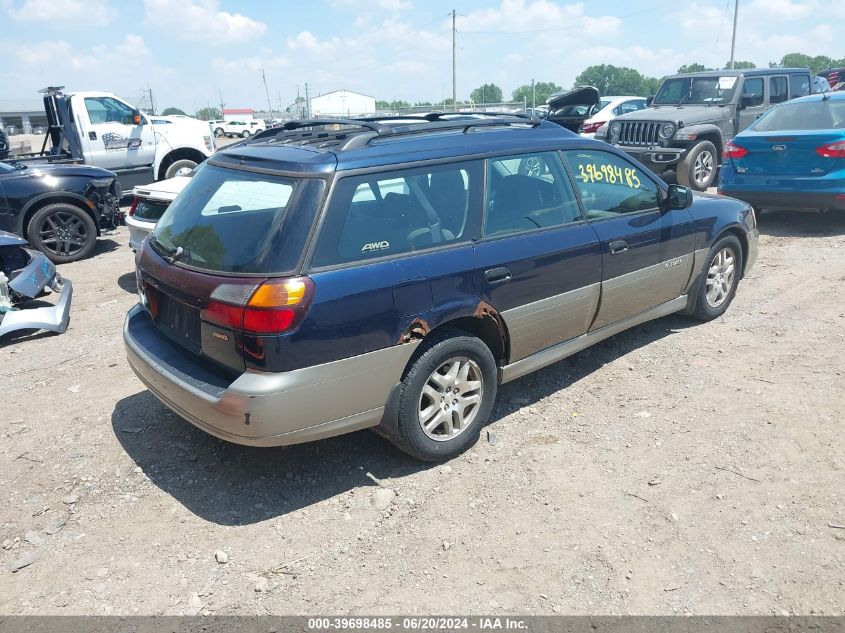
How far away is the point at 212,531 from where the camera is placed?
10.5 feet

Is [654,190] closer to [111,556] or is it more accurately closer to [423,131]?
[423,131]

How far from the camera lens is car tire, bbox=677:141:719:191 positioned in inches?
419

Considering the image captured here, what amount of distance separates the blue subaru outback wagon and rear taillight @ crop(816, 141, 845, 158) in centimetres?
490

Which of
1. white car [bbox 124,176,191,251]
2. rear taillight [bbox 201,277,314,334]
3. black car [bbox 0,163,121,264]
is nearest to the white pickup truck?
black car [bbox 0,163,121,264]

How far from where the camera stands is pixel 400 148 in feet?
11.6

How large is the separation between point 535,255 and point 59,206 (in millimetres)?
7297

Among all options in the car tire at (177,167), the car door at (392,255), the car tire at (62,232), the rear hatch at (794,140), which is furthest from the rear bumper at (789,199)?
the car tire at (177,167)

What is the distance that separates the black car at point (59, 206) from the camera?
8.43 metres

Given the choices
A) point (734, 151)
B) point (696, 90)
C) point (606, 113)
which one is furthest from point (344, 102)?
point (734, 151)

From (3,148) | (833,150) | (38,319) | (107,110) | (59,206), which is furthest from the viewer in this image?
(3,148)

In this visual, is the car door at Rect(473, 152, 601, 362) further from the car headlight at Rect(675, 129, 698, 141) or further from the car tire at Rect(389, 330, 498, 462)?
the car headlight at Rect(675, 129, 698, 141)

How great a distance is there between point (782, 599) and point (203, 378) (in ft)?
9.03

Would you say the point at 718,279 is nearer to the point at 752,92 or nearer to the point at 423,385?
the point at 423,385

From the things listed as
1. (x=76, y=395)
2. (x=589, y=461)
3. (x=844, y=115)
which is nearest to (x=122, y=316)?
(x=76, y=395)
